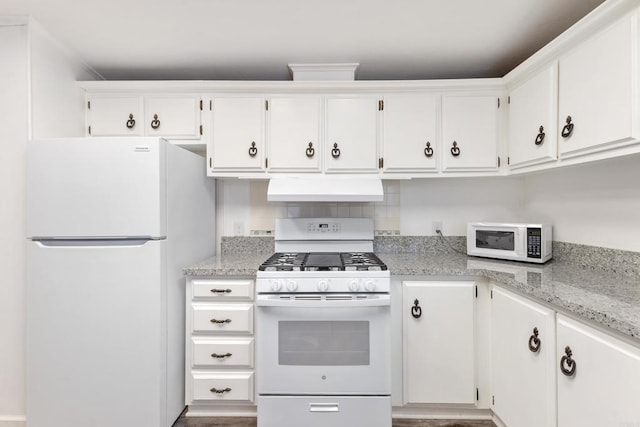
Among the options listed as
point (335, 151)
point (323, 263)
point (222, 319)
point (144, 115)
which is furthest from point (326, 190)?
point (144, 115)

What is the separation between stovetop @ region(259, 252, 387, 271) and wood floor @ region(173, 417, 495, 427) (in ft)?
3.16

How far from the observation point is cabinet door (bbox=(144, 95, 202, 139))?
2.12m

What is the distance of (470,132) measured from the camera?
2.09m

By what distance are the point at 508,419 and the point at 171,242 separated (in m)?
2.08

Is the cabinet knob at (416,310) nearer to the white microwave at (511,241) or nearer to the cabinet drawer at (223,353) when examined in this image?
the white microwave at (511,241)

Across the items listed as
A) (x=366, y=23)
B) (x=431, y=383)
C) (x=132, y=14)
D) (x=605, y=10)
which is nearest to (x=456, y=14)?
(x=366, y=23)

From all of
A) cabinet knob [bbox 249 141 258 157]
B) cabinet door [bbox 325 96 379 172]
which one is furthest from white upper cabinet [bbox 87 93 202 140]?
cabinet door [bbox 325 96 379 172]

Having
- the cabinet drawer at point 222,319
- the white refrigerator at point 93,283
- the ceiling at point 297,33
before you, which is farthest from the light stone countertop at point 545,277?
the ceiling at point 297,33

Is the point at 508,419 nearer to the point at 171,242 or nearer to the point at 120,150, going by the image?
the point at 171,242

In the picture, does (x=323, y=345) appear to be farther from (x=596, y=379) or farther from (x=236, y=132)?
(x=236, y=132)

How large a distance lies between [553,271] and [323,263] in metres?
1.27

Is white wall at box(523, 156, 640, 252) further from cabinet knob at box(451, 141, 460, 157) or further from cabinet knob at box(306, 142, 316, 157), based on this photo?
cabinet knob at box(306, 142, 316, 157)

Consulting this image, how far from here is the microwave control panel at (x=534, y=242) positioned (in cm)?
178

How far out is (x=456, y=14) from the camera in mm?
1607
